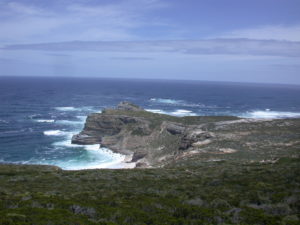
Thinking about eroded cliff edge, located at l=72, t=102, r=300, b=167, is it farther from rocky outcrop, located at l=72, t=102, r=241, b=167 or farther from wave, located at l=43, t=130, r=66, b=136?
wave, located at l=43, t=130, r=66, b=136

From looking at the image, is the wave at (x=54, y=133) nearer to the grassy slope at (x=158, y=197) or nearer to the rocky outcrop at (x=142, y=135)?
the rocky outcrop at (x=142, y=135)

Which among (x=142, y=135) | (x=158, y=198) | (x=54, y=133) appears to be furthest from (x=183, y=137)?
(x=54, y=133)

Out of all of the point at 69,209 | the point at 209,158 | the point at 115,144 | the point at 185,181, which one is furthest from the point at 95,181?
the point at 115,144

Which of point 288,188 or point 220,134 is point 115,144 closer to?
point 220,134

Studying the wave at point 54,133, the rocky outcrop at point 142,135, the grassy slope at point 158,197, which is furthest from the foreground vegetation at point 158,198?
the wave at point 54,133

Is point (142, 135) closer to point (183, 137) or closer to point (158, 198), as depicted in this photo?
point (183, 137)

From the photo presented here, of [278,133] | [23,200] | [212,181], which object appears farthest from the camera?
[278,133]
